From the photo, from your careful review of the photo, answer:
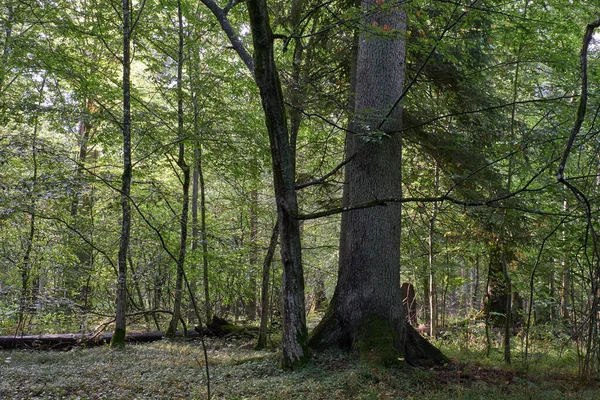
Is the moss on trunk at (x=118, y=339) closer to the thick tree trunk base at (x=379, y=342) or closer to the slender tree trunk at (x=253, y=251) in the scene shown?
the slender tree trunk at (x=253, y=251)

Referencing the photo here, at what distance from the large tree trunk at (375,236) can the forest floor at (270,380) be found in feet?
1.28

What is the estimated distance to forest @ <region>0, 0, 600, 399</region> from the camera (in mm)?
5863

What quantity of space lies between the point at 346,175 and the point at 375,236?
173 cm

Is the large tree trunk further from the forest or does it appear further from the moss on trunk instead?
the moss on trunk

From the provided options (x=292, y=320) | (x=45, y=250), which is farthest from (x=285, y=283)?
(x=45, y=250)

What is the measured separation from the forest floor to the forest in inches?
2.0

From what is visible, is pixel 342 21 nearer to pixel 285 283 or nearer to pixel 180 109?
pixel 285 283

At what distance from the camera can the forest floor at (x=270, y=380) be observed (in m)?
5.27

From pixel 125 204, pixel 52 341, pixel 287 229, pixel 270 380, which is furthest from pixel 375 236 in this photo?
pixel 52 341

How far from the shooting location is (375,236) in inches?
269

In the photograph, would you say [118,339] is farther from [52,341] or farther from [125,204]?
[125,204]

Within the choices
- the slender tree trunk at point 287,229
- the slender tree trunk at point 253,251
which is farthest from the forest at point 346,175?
the slender tree trunk at point 253,251

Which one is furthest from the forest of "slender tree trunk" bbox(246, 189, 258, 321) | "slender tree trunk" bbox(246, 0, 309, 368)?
"slender tree trunk" bbox(246, 189, 258, 321)

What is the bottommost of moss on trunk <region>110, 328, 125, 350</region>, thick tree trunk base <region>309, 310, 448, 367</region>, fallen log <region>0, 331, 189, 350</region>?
fallen log <region>0, 331, 189, 350</region>
